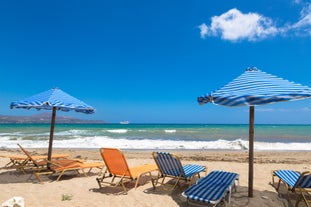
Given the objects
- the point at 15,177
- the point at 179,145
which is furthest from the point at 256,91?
the point at 179,145

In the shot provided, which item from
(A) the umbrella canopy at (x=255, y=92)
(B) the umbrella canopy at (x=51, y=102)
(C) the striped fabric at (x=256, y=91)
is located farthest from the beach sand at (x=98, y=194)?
(C) the striped fabric at (x=256, y=91)

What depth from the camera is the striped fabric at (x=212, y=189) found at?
3.88 m

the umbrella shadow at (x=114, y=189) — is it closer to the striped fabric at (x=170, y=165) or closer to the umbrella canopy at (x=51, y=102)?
the striped fabric at (x=170, y=165)

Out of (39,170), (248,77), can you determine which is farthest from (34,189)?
(248,77)

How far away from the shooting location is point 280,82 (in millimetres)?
4469

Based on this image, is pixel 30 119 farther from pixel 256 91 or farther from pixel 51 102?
pixel 256 91

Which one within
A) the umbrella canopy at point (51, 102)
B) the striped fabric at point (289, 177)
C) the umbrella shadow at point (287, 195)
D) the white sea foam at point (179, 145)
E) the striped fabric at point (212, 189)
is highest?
the umbrella canopy at point (51, 102)

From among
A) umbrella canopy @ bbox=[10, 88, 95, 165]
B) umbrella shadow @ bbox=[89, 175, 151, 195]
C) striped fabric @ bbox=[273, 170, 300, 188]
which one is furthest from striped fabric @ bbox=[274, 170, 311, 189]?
umbrella canopy @ bbox=[10, 88, 95, 165]

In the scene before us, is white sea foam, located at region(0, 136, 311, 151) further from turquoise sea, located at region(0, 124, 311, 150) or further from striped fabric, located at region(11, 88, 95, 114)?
striped fabric, located at region(11, 88, 95, 114)

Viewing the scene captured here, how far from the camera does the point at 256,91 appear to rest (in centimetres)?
404

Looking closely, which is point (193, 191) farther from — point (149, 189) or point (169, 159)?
point (149, 189)

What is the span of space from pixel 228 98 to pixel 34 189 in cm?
447

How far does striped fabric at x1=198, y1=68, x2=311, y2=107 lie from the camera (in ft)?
12.5

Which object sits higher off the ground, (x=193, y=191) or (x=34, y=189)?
(x=193, y=191)
